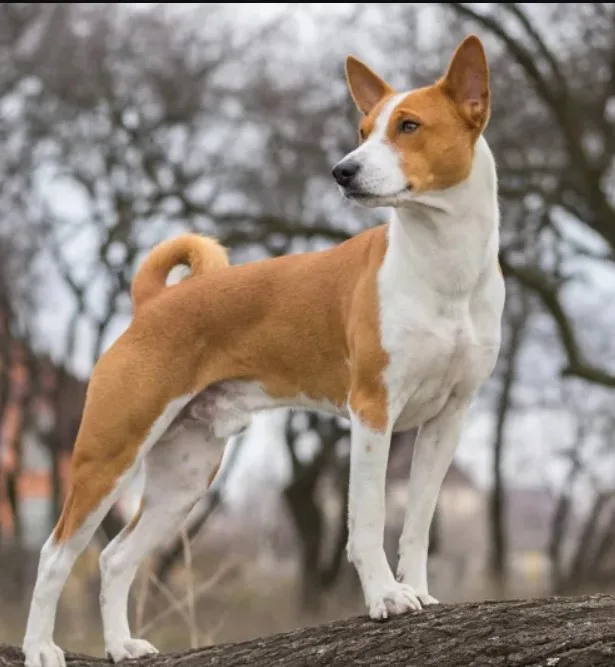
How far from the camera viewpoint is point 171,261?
5422mm

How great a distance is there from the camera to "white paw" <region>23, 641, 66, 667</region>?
469 centimetres

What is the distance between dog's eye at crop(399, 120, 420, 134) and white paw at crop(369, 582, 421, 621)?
5.34ft

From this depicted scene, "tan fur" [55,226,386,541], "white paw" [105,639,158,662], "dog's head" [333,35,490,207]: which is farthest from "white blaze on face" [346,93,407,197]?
"white paw" [105,639,158,662]

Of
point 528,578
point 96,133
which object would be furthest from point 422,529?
point 528,578

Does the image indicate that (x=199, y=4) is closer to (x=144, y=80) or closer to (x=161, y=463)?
(x=144, y=80)

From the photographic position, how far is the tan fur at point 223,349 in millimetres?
4695

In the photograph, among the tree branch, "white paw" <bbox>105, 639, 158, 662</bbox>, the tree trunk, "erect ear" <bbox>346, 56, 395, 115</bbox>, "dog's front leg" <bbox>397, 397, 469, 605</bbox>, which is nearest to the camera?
"dog's front leg" <bbox>397, 397, 469, 605</bbox>

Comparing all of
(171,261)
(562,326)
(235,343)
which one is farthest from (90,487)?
(562,326)

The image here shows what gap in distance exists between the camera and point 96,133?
16.1m

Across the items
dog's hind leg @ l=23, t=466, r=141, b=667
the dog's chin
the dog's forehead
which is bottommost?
dog's hind leg @ l=23, t=466, r=141, b=667

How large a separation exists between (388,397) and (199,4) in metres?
12.8

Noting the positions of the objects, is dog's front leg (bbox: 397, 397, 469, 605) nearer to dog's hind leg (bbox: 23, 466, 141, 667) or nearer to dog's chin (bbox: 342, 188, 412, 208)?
dog's chin (bbox: 342, 188, 412, 208)

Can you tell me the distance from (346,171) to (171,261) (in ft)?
5.04

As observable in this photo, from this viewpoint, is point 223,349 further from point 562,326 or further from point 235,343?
point 562,326
